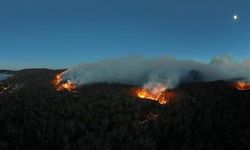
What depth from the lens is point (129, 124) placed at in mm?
109938

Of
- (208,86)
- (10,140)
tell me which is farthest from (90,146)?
(208,86)

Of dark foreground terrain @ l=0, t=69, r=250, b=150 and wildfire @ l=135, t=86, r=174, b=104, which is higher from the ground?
wildfire @ l=135, t=86, r=174, b=104

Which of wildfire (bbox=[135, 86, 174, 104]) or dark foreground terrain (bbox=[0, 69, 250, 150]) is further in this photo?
wildfire (bbox=[135, 86, 174, 104])

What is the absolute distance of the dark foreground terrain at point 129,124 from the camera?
85500mm

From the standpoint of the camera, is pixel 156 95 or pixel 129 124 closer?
pixel 129 124

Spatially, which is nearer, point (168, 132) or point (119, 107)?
point (168, 132)

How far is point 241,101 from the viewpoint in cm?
13500

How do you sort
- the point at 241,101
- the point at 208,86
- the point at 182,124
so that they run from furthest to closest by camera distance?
the point at 208,86
the point at 241,101
the point at 182,124

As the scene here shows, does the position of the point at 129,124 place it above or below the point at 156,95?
below

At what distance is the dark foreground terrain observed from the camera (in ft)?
281

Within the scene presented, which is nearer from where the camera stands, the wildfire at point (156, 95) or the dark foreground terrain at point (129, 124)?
the dark foreground terrain at point (129, 124)

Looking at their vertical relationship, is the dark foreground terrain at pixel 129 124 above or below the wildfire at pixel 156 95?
below

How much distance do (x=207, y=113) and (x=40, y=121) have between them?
6774 centimetres

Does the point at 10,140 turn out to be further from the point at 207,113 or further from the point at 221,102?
the point at 221,102
